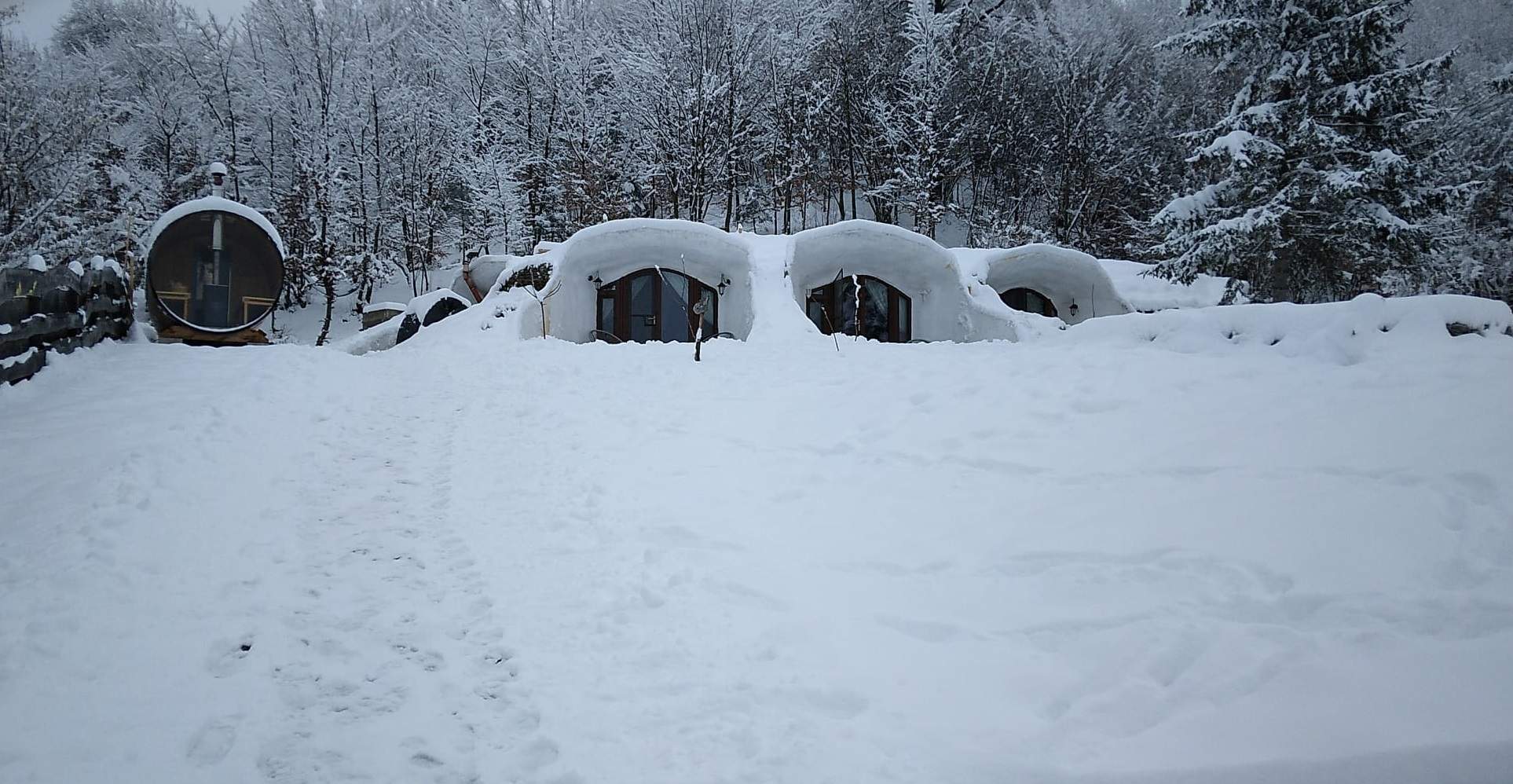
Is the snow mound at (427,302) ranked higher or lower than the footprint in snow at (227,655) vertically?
higher

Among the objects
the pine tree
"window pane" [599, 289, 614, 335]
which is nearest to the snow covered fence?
"window pane" [599, 289, 614, 335]

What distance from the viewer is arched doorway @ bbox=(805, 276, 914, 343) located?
15297 mm

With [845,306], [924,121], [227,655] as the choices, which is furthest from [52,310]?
[924,121]

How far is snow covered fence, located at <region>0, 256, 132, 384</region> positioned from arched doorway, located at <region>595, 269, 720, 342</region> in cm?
757

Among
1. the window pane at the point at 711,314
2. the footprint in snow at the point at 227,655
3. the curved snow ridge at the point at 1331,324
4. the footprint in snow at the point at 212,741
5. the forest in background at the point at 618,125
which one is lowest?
the footprint in snow at the point at 212,741

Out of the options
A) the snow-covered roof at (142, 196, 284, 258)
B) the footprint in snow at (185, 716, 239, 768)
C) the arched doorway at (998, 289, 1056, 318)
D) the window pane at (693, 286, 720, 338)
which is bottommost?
the footprint in snow at (185, 716, 239, 768)

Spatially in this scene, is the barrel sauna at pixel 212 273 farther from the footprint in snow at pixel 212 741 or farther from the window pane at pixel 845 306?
the footprint in snow at pixel 212 741

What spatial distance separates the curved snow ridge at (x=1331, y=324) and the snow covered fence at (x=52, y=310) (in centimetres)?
1043

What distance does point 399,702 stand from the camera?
8.09 ft

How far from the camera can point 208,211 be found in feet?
39.0

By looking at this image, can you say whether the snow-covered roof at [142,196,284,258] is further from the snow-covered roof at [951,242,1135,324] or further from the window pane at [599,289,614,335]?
the snow-covered roof at [951,242,1135,324]

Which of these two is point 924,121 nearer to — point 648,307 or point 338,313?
point 648,307

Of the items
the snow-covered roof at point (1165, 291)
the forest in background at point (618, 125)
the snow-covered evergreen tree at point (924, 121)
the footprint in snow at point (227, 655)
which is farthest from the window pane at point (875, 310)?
the footprint in snow at point (227, 655)

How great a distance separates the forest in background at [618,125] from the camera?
62.7 feet
